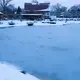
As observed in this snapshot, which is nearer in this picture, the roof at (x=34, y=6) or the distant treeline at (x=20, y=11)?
the distant treeline at (x=20, y=11)

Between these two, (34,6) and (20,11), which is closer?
(20,11)

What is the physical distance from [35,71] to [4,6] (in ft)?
242

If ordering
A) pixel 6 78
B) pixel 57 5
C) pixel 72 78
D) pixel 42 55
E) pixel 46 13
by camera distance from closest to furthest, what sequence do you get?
1. pixel 6 78
2. pixel 72 78
3. pixel 42 55
4. pixel 46 13
5. pixel 57 5

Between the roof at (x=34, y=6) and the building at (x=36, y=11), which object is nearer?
the building at (x=36, y=11)

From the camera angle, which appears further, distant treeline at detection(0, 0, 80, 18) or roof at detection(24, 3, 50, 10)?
roof at detection(24, 3, 50, 10)

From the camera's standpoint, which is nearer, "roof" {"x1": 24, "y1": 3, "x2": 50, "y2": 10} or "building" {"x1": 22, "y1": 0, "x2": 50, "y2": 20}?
"building" {"x1": 22, "y1": 0, "x2": 50, "y2": 20}

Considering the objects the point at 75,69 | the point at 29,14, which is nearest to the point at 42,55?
the point at 75,69

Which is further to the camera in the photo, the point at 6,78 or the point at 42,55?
the point at 42,55

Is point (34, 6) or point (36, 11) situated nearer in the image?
point (36, 11)

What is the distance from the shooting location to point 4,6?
8500 cm

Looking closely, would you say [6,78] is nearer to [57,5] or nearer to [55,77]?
[55,77]

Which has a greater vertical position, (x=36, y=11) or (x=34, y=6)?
(x=34, y=6)

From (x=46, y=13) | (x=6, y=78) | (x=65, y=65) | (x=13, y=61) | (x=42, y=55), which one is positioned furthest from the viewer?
(x=46, y=13)

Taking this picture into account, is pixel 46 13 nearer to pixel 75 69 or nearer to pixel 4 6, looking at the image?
pixel 4 6
